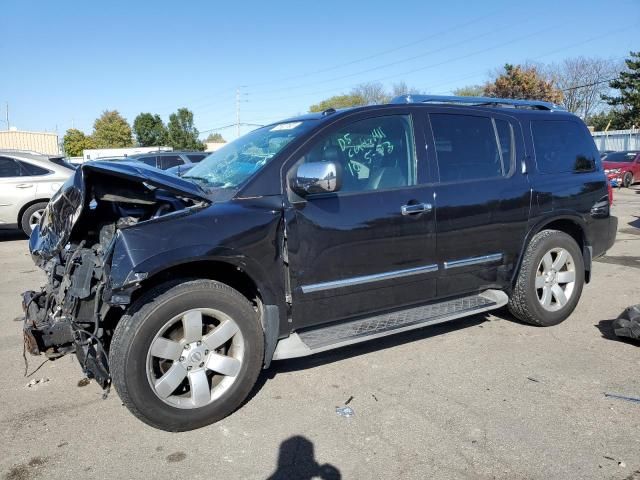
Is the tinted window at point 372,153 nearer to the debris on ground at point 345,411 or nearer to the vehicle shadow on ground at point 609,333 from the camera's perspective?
the debris on ground at point 345,411

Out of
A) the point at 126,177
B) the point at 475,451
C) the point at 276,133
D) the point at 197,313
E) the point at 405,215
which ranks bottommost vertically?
the point at 475,451

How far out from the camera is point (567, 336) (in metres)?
4.42

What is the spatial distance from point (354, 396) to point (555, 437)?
121 centimetres

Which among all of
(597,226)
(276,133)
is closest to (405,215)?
(276,133)

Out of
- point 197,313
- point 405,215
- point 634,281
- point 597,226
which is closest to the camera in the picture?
point 197,313

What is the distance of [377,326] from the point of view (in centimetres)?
359

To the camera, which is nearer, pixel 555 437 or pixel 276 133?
pixel 555 437

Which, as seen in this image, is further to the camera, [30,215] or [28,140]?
[28,140]

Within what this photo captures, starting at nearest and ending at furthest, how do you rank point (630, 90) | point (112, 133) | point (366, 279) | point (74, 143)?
point (366, 279)
point (630, 90)
point (74, 143)
point (112, 133)

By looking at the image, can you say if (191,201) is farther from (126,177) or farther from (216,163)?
(216,163)

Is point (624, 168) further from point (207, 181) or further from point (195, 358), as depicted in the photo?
point (195, 358)

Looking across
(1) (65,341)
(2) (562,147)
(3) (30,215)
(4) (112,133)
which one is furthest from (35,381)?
(4) (112,133)

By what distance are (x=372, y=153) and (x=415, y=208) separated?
50cm

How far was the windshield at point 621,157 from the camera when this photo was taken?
2136 centimetres
